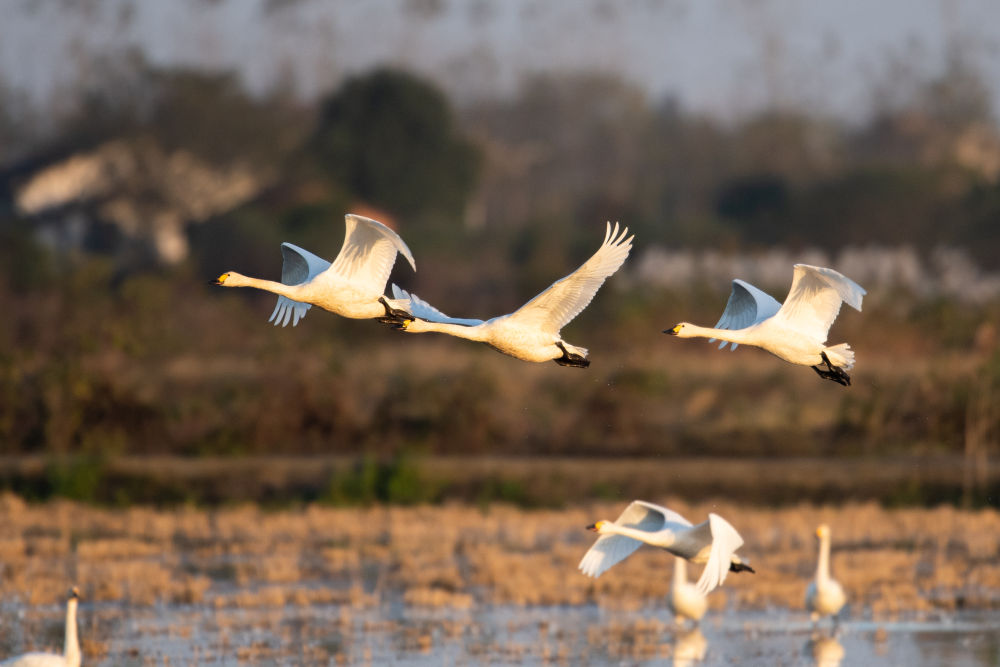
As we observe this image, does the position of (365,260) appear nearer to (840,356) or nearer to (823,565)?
(840,356)

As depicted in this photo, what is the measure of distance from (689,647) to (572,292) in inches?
205

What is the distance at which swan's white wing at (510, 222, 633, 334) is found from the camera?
10031mm

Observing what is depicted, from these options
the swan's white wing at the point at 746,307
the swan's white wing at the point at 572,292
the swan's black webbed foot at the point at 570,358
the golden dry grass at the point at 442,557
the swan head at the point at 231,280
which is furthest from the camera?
the golden dry grass at the point at 442,557

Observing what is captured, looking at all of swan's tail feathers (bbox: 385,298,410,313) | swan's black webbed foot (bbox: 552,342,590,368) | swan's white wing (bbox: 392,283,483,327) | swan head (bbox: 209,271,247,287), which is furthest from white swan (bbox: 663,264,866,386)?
swan head (bbox: 209,271,247,287)

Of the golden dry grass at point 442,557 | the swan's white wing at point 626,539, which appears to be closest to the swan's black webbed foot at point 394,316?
the swan's white wing at point 626,539

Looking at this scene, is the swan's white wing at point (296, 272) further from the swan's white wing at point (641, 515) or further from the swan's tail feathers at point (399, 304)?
the swan's white wing at point (641, 515)

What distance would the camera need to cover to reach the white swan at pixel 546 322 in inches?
396

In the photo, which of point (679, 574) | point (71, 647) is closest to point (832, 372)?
point (679, 574)

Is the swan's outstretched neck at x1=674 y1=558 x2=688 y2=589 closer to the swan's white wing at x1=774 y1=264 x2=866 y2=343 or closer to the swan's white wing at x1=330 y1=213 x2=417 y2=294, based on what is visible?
the swan's white wing at x1=774 y1=264 x2=866 y2=343

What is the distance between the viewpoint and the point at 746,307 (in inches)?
444

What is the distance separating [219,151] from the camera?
154 feet

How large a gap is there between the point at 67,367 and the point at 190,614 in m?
12.4

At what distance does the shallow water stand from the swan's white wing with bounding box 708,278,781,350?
3752 millimetres

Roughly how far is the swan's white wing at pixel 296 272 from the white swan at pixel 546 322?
69 cm
